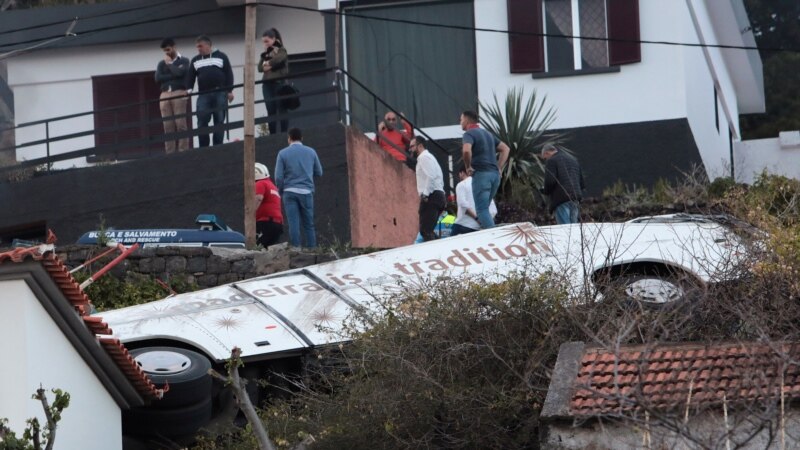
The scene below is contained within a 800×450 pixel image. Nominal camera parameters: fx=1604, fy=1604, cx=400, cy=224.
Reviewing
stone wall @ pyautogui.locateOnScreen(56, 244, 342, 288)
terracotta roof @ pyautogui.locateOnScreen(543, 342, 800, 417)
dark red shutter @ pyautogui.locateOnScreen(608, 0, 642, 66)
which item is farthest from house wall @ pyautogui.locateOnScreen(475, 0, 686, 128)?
terracotta roof @ pyautogui.locateOnScreen(543, 342, 800, 417)

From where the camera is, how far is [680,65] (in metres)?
24.2

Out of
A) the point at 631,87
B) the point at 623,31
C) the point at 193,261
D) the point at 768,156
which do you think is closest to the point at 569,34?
the point at 623,31

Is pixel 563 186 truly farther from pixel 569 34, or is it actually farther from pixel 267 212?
pixel 569 34

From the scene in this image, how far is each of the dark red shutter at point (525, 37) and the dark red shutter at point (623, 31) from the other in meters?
1.07

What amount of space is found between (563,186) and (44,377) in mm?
7947

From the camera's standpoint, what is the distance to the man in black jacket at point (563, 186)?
18.0m

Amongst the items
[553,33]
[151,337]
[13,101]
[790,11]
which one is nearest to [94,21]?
[13,101]

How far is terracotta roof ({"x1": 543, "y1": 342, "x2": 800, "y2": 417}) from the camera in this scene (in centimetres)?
962

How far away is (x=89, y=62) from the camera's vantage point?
27.7m

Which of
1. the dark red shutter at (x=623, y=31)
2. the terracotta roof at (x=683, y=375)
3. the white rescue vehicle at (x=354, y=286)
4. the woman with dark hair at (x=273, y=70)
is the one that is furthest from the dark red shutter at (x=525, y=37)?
the terracotta roof at (x=683, y=375)

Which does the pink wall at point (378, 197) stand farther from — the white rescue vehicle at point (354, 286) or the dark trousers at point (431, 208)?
the white rescue vehicle at point (354, 286)

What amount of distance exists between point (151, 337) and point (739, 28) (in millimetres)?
18992

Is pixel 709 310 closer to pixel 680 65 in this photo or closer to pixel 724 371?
pixel 724 371

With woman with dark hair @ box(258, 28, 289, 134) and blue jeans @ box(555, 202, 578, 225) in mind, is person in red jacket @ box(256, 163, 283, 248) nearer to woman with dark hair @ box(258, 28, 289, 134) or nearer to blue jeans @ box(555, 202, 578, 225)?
woman with dark hair @ box(258, 28, 289, 134)
